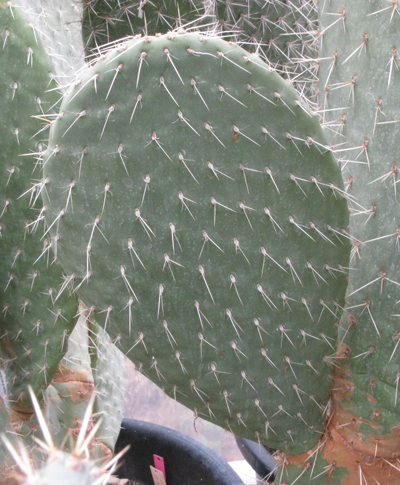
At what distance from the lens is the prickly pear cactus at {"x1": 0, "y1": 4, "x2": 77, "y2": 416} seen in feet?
3.16

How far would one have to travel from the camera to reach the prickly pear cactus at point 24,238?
962 mm

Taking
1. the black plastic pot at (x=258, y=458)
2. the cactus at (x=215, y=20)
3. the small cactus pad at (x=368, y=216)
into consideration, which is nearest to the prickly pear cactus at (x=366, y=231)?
the small cactus pad at (x=368, y=216)

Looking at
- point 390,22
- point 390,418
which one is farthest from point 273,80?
point 390,418

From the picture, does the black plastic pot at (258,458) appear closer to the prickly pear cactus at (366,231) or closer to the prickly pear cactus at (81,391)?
the prickly pear cactus at (81,391)

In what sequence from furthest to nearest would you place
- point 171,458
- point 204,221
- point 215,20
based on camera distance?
1. point 171,458
2. point 215,20
3. point 204,221

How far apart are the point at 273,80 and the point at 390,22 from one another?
233mm

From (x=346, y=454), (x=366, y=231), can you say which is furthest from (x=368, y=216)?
(x=346, y=454)

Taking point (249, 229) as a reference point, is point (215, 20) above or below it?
above

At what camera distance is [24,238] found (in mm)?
1045

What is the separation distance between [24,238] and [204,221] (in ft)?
1.61

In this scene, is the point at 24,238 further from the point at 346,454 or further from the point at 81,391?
the point at 346,454

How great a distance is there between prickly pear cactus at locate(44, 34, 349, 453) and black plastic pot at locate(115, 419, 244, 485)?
1.99 feet

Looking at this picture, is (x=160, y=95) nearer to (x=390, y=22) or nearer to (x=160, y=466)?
(x=390, y=22)

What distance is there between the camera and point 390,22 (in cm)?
77
